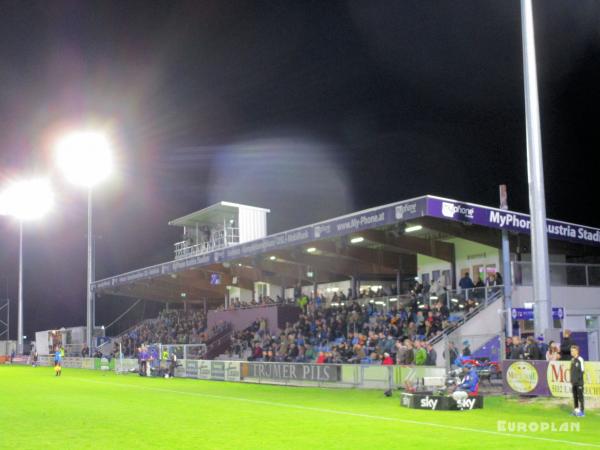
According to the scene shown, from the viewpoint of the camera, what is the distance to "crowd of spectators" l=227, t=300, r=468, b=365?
27.5 meters

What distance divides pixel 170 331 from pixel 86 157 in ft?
52.2

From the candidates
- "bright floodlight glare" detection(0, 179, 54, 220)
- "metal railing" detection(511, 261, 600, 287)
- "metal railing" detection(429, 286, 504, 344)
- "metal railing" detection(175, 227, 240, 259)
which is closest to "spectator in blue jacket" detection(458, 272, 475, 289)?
"metal railing" detection(429, 286, 504, 344)

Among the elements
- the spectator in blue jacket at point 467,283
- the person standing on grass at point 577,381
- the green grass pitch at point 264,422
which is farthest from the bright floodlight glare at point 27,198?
the person standing on grass at point 577,381

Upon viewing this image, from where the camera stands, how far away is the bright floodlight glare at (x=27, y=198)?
54469 millimetres

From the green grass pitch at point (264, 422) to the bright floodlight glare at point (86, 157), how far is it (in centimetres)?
2208

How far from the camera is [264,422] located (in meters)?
15.6

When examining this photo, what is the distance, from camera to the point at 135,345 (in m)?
53.9

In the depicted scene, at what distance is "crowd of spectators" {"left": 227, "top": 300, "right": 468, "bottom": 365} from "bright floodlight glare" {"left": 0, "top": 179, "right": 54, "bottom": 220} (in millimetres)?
21930

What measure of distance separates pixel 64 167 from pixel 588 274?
102 feet

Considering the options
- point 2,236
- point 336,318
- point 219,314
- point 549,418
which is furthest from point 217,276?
point 2,236

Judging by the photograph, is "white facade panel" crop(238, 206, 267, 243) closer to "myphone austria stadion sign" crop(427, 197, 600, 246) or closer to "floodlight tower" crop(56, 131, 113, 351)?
"floodlight tower" crop(56, 131, 113, 351)

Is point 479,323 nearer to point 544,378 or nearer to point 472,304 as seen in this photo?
point 472,304

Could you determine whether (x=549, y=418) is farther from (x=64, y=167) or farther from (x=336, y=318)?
(x=64, y=167)

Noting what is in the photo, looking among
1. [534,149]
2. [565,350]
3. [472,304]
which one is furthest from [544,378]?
[472,304]
